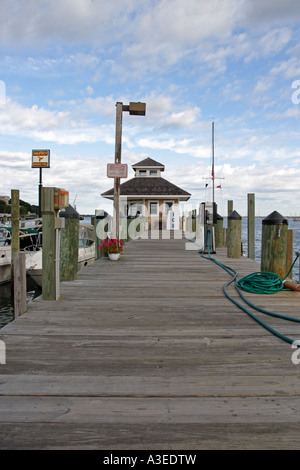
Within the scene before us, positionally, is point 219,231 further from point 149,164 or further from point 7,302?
point 149,164

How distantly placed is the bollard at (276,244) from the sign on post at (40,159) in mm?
21613

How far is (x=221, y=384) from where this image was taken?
2.37 m

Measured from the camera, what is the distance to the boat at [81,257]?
13040 millimetres

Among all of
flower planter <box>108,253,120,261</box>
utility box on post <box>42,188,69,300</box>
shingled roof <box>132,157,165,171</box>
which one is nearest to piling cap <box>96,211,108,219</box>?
flower planter <box>108,253,120,261</box>

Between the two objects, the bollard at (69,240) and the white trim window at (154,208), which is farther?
the white trim window at (154,208)

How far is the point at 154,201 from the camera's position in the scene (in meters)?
29.1

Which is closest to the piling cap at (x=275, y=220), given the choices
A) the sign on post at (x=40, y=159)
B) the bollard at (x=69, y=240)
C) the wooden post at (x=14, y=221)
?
the bollard at (x=69, y=240)

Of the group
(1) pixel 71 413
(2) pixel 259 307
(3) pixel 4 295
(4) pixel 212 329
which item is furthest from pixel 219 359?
(3) pixel 4 295

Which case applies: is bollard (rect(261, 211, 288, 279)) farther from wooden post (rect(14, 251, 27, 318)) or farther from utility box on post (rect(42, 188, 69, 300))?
wooden post (rect(14, 251, 27, 318))

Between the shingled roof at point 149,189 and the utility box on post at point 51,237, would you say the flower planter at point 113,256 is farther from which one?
the shingled roof at point 149,189

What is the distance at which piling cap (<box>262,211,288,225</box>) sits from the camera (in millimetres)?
→ 6094

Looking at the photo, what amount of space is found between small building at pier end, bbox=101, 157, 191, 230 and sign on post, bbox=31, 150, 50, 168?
6.08m

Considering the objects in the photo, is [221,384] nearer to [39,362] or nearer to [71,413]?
[71,413]

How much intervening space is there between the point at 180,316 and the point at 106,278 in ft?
9.47
